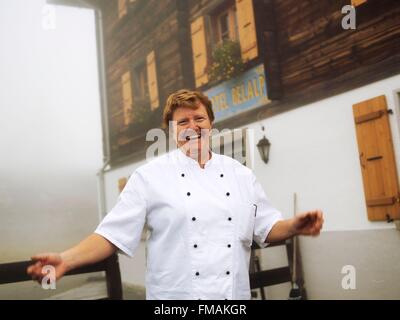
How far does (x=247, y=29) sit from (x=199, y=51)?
2.75 feet

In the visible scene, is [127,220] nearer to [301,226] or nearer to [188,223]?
[188,223]

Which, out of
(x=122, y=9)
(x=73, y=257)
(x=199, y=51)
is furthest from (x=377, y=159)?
(x=122, y=9)

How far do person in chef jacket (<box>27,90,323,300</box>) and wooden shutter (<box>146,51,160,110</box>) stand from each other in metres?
4.46

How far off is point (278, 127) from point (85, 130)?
2605 millimetres

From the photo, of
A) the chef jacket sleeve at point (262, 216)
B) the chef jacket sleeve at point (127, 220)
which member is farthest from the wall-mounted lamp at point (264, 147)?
the chef jacket sleeve at point (127, 220)

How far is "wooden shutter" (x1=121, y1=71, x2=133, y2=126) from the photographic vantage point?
642cm

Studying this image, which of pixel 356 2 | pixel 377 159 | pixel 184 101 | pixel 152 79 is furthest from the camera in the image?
pixel 152 79

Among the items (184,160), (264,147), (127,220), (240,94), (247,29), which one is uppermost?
(247,29)

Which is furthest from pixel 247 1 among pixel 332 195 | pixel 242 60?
pixel 332 195

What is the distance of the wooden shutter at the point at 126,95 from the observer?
6.42 meters

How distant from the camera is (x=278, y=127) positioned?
4.08 meters

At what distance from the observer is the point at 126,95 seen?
6641 mm
